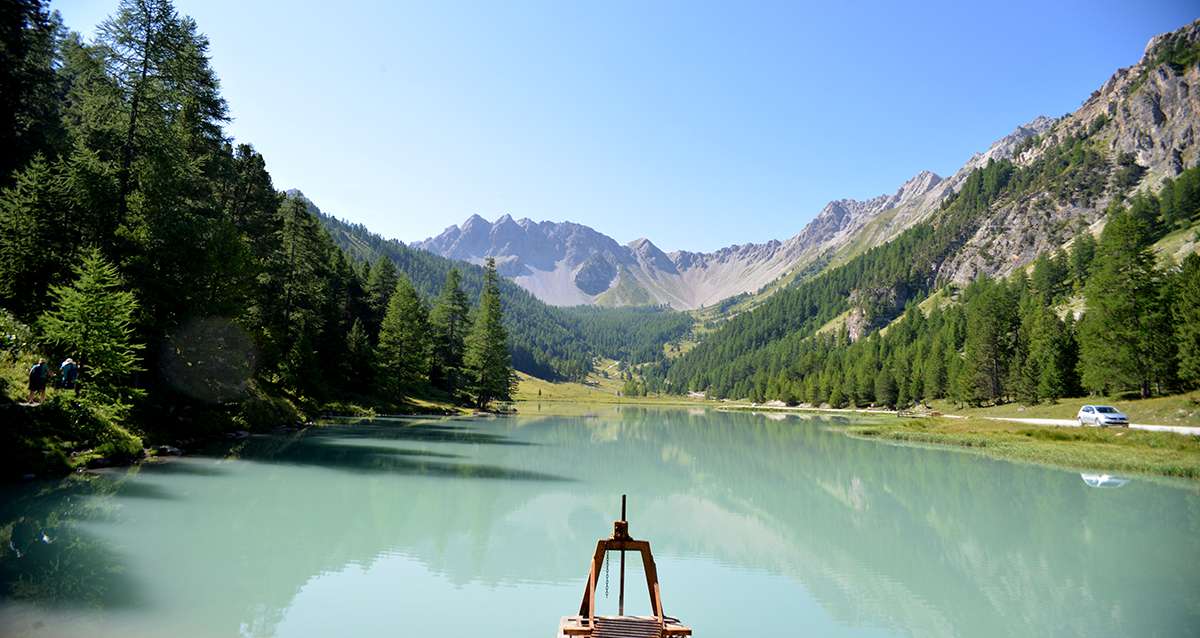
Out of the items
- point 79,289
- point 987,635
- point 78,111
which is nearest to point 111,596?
point 987,635

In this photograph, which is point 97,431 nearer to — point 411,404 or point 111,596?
point 111,596

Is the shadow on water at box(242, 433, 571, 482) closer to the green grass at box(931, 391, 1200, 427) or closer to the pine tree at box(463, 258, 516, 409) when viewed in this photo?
the pine tree at box(463, 258, 516, 409)

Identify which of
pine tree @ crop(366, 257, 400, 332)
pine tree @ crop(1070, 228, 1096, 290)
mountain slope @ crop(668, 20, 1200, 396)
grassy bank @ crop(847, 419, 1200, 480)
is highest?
mountain slope @ crop(668, 20, 1200, 396)

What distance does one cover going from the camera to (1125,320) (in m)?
58.7

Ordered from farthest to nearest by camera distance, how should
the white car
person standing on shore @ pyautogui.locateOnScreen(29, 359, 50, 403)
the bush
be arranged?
the white car, the bush, person standing on shore @ pyautogui.locateOnScreen(29, 359, 50, 403)

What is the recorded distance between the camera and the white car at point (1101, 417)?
47594 millimetres

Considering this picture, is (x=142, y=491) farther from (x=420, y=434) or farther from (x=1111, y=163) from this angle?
(x=1111, y=163)

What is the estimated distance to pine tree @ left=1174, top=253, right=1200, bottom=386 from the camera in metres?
50.8

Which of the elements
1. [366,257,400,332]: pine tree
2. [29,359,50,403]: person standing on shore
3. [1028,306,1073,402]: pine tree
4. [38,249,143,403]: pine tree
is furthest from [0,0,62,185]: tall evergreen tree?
[1028,306,1073,402]: pine tree

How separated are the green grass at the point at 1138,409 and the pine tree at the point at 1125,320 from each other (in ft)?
8.23

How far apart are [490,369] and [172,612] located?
76.1m

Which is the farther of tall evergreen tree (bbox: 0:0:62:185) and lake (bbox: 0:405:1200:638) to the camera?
tall evergreen tree (bbox: 0:0:62:185)

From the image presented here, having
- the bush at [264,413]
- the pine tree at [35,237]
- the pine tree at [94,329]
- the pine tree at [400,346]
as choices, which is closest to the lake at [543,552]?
the pine tree at [94,329]

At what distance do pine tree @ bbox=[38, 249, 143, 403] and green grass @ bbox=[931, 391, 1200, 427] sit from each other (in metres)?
66.7
